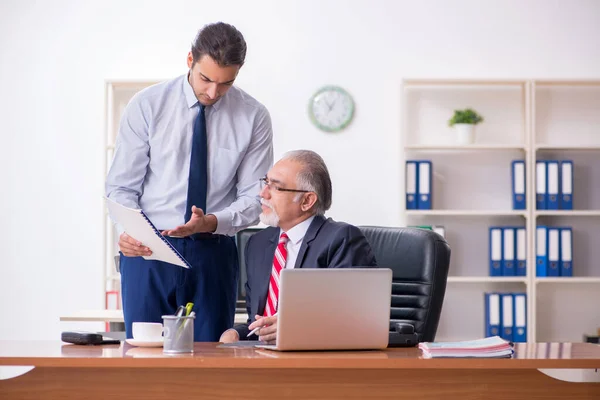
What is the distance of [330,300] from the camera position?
1879 mm

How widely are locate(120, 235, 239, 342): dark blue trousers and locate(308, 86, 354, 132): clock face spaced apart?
2.91 meters

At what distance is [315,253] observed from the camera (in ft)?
7.98

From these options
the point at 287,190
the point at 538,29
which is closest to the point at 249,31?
the point at 538,29

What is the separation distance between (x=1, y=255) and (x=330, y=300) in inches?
166

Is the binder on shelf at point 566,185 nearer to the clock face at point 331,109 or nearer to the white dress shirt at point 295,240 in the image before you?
the clock face at point 331,109

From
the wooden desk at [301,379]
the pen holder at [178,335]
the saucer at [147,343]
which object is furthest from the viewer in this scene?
the saucer at [147,343]

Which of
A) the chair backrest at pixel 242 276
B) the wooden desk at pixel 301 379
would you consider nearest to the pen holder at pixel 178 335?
the wooden desk at pixel 301 379

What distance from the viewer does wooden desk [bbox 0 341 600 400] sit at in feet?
5.86

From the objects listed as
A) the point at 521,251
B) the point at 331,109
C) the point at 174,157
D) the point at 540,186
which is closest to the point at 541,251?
the point at 521,251

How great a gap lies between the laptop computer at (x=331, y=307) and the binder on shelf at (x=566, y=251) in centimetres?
357

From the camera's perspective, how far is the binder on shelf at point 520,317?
17.0 feet

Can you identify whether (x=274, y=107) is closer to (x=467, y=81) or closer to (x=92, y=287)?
(x=467, y=81)

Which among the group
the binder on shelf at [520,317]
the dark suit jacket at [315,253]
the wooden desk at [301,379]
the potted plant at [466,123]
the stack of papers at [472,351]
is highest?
the potted plant at [466,123]

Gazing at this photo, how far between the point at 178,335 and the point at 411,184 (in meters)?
3.54
